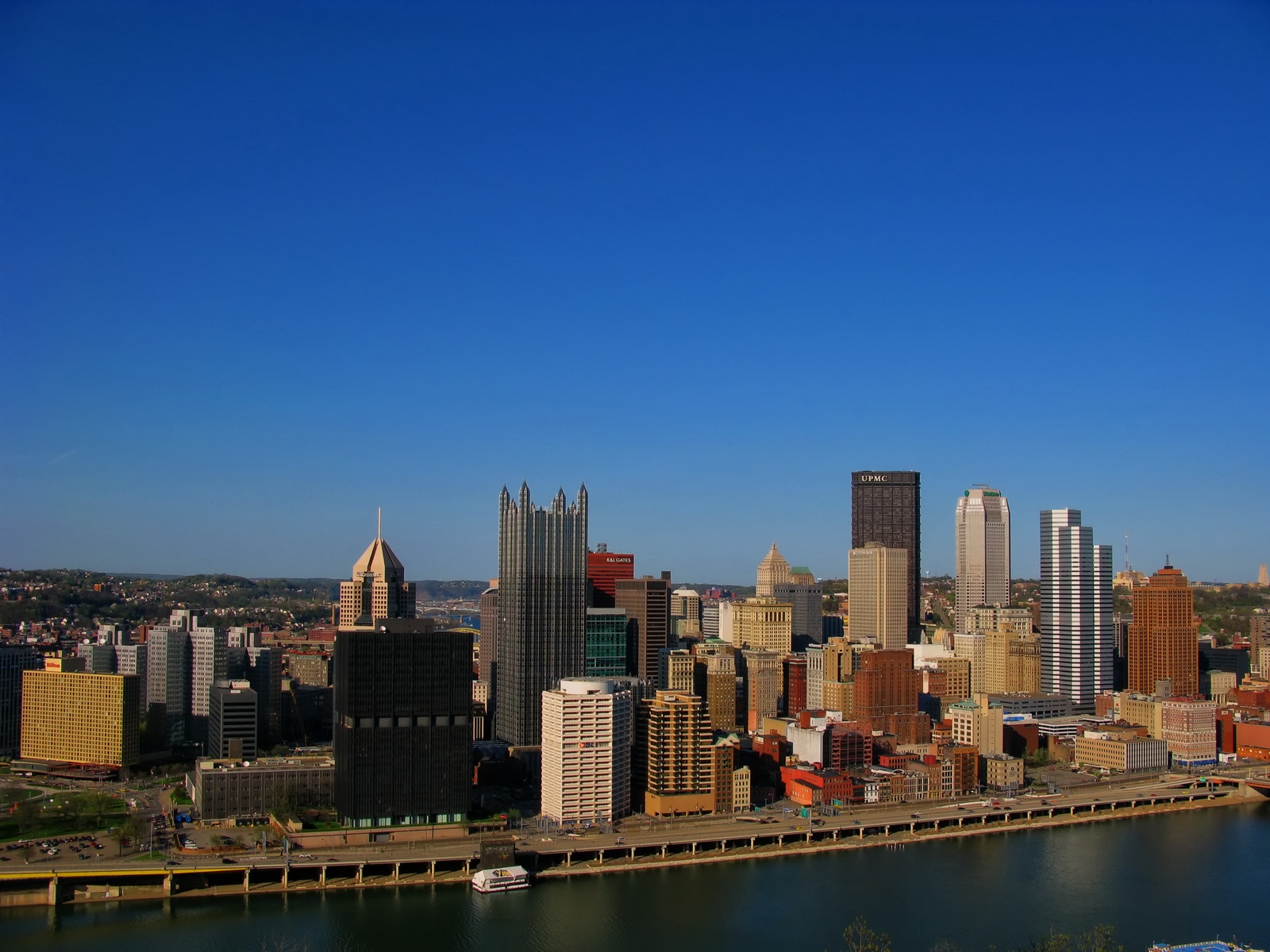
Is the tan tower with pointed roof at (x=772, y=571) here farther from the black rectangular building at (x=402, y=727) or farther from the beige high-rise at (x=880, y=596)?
the black rectangular building at (x=402, y=727)

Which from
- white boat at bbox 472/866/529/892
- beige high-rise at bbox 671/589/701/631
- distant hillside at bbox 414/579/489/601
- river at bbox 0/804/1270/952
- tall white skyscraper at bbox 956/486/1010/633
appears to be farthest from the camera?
distant hillside at bbox 414/579/489/601

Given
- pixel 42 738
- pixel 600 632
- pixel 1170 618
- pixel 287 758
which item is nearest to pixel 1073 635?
pixel 1170 618

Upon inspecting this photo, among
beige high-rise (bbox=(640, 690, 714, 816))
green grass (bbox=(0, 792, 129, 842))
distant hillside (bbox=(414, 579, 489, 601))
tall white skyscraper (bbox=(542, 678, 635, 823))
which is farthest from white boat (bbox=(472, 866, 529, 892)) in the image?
distant hillside (bbox=(414, 579, 489, 601))

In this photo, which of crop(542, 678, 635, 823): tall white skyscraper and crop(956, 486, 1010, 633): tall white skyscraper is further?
crop(956, 486, 1010, 633): tall white skyscraper

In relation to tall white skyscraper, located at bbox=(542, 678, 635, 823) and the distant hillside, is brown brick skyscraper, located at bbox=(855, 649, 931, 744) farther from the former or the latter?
the distant hillside

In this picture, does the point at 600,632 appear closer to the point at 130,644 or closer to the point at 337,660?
the point at 337,660

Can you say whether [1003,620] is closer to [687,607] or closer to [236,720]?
[687,607]
